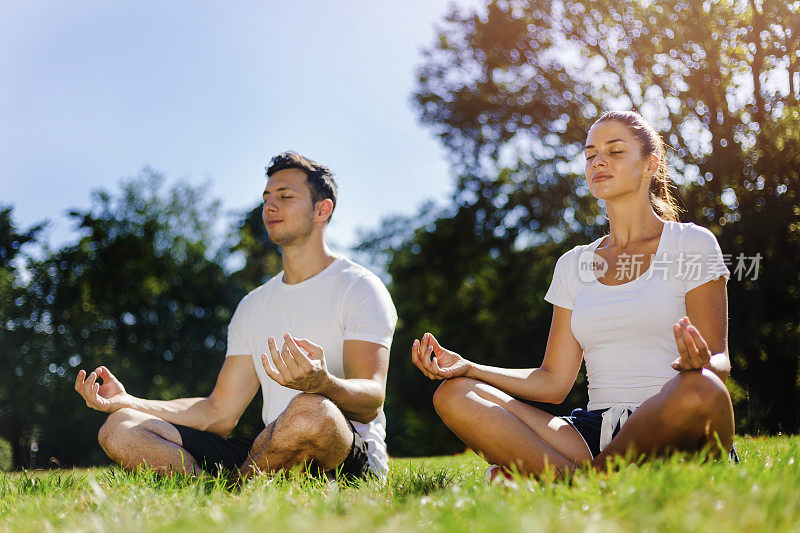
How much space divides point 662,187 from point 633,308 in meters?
1.05

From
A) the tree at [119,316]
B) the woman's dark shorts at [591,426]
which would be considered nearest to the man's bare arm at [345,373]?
the woman's dark shorts at [591,426]

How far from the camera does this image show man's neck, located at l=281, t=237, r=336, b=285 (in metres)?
4.81

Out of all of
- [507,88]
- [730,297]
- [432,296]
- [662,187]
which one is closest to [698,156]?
[730,297]

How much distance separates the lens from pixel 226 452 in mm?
4293

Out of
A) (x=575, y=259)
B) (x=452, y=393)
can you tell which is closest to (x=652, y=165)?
(x=575, y=259)

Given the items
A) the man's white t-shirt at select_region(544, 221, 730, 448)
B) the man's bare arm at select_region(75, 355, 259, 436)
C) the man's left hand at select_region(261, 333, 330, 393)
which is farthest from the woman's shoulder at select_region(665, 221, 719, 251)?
the man's bare arm at select_region(75, 355, 259, 436)

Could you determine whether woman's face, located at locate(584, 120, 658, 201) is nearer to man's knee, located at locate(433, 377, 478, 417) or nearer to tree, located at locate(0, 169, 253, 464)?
man's knee, located at locate(433, 377, 478, 417)

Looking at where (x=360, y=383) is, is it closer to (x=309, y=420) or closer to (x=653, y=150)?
(x=309, y=420)

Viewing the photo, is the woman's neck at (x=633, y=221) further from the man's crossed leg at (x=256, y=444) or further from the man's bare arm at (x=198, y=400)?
the man's bare arm at (x=198, y=400)

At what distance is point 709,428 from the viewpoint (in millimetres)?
2775

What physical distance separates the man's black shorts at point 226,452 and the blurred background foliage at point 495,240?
6.96 m

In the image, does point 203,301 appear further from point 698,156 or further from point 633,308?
point 633,308

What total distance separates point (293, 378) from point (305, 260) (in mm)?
1603

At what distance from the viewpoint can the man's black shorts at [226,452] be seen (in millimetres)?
3738
